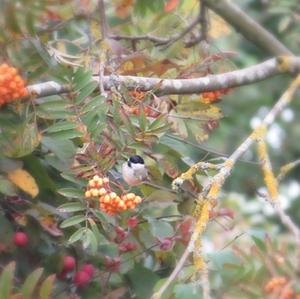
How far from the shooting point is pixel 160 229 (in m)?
1.74

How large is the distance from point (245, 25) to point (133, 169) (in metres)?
0.69

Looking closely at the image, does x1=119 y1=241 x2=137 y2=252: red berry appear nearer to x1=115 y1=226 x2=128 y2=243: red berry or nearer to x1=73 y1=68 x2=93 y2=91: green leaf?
x1=115 y1=226 x2=128 y2=243: red berry

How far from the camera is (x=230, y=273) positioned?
1.46 meters

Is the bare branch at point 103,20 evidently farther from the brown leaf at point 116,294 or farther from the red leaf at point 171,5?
the brown leaf at point 116,294

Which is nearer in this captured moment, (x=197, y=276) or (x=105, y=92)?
(x=197, y=276)

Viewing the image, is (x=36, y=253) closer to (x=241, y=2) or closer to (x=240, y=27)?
(x=240, y=27)

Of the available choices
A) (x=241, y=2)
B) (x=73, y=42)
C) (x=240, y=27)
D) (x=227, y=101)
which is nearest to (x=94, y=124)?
(x=73, y=42)

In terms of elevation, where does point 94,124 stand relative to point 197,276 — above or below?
above

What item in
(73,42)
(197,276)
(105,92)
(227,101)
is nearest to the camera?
(197,276)

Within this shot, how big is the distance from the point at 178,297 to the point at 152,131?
0.91 feet

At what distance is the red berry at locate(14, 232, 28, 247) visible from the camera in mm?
1618

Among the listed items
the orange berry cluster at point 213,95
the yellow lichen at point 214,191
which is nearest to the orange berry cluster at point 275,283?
the yellow lichen at point 214,191

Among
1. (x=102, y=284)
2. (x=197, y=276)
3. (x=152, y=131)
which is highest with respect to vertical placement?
(x=152, y=131)

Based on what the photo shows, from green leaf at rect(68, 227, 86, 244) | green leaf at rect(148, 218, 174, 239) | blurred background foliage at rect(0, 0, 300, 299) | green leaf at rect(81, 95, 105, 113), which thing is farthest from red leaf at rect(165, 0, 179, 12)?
green leaf at rect(68, 227, 86, 244)
